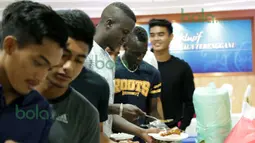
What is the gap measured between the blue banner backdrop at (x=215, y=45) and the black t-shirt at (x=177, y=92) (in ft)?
4.43

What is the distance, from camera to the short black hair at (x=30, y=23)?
0.59 m

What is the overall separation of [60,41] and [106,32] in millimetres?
531

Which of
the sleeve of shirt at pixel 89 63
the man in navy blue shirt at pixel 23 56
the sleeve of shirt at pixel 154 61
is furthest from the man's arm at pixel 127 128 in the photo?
the man in navy blue shirt at pixel 23 56

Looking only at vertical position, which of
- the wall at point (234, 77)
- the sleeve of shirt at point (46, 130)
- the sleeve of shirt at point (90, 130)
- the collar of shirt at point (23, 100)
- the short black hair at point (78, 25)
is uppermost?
the short black hair at point (78, 25)

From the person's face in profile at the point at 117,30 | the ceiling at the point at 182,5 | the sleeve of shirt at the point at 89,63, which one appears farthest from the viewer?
the ceiling at the point at 182,5

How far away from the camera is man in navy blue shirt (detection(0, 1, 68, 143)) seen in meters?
0.59

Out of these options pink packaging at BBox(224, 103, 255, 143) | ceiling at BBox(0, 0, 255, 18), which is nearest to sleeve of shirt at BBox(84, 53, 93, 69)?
pink packaging at BBox(224, 103, 255, 143)

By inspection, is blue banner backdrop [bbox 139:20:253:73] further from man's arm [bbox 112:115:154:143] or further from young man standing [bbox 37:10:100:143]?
young man standing [bbox 37:10:100:143]

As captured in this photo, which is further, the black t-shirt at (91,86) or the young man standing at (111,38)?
the young man standing at (111,38)

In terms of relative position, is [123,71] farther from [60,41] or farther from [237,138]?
[60,41]

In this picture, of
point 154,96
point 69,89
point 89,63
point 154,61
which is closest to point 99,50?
point 89,63

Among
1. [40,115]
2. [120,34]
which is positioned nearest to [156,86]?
[120,34]

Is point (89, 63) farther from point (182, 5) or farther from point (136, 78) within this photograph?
point (182, 5)

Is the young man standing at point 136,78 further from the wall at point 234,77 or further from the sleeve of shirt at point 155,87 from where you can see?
the wall at point 234,77
